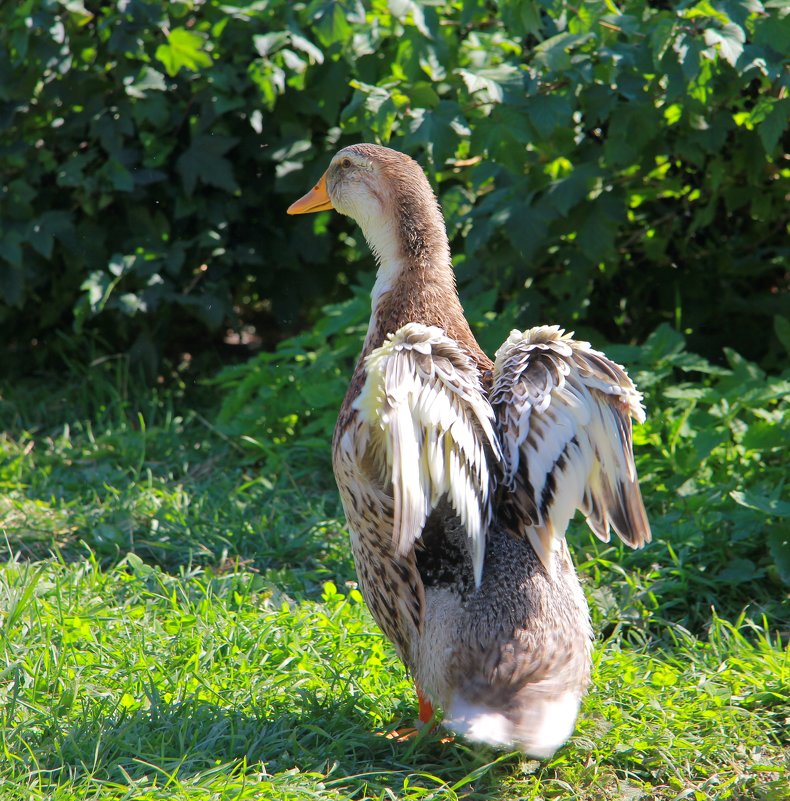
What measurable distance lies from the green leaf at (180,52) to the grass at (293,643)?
1634mm

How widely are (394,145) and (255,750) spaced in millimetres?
2640

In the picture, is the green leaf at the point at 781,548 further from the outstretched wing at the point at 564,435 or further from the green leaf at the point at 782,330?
the green leaf at the point at 782,330

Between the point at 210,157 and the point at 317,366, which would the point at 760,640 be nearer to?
the point at 317,366

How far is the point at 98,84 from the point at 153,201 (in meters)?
0.56

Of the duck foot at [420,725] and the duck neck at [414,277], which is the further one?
the duck neck at [414,277]

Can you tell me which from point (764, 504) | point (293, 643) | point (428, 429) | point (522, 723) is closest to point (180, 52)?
point (293, 643)

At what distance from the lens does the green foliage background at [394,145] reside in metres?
3.94

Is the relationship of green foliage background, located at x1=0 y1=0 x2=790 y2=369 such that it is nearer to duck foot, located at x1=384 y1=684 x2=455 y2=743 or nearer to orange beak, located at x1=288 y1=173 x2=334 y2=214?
orange beak, located at x1=288 y1=173 x2=334 y2=214

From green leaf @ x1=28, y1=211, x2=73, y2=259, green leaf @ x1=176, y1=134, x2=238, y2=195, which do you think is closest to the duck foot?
green leaf @ x1=176, y1=134, x2=238, y2=195

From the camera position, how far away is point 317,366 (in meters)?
4.49

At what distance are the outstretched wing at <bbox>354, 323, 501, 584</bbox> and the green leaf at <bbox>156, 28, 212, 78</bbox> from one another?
2572mm

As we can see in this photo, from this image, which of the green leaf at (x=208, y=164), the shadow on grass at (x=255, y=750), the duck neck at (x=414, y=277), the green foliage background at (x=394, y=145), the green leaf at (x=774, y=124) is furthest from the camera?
the green leaf at (x=208, y=164)

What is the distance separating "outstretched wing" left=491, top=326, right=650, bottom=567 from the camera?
244cm

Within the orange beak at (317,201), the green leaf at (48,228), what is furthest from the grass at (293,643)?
the orange beak at (317,201)
